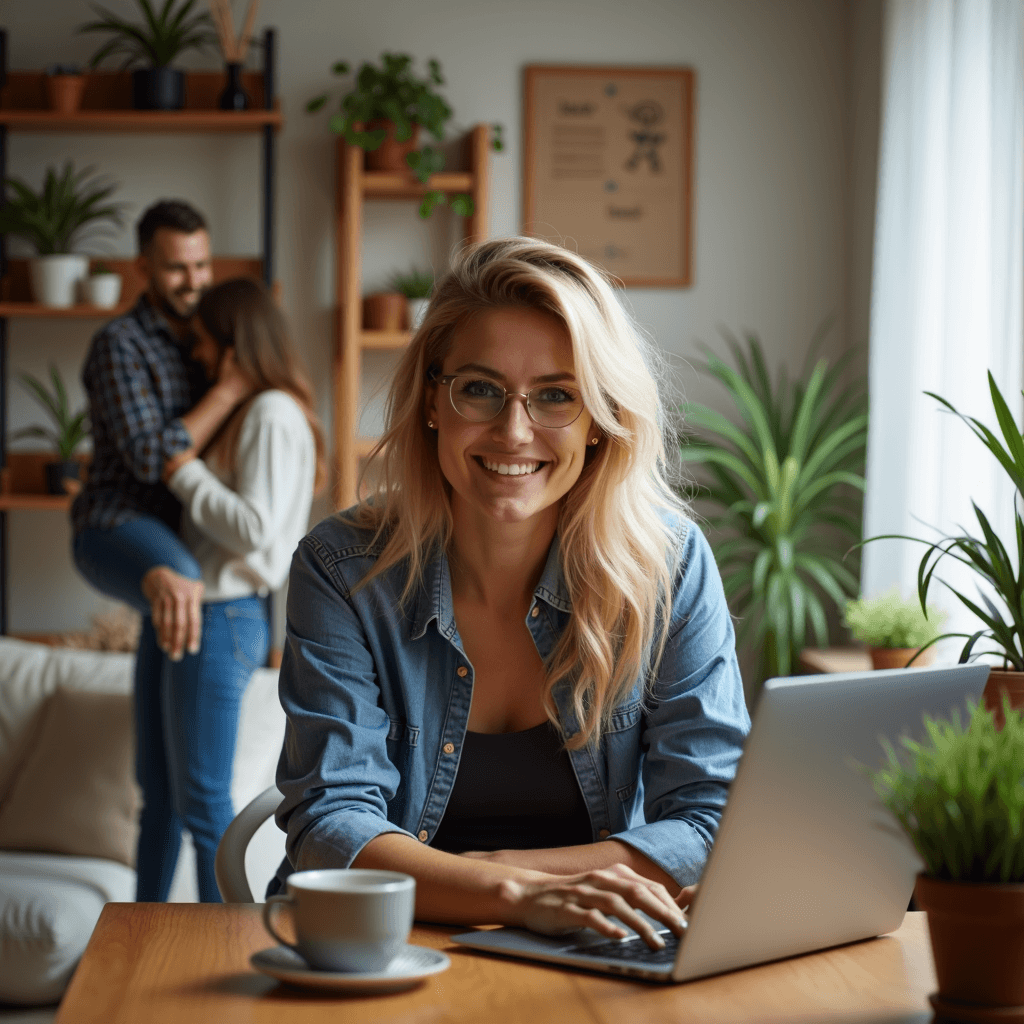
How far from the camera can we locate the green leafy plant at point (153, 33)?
3.70 metres

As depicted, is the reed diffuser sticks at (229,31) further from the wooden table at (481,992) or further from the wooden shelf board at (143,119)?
the wooden table at (481,992)

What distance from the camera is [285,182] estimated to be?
156 inches

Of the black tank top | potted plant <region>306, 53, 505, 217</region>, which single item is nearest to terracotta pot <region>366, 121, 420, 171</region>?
potted plant <region>306, 53, 505, 217</region>

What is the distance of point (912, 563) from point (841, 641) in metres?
0.80

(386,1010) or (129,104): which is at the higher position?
(129,104)

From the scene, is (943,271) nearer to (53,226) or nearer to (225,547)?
(225,547)

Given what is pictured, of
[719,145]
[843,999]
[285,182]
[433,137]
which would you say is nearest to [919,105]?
[719,145]

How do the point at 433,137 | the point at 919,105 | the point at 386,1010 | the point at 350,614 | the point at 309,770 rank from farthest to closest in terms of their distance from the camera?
the point at 433,137
the point at 919,105
the point at 350,614
the point at 309,770
the point at 386,1010

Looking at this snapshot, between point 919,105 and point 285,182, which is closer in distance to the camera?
point 919,105

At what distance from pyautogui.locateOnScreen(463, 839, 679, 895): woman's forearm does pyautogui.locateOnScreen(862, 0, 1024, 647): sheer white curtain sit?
5.75 feet

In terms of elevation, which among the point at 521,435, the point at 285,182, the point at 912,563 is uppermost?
the point at 285,182

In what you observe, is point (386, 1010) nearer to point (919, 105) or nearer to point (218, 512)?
point (218, 512)

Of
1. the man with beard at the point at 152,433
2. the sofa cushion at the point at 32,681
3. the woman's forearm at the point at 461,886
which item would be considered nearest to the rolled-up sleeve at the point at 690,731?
the woman's forearm at the point at 461,886

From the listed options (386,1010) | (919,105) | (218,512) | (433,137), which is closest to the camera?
(386,1010)
